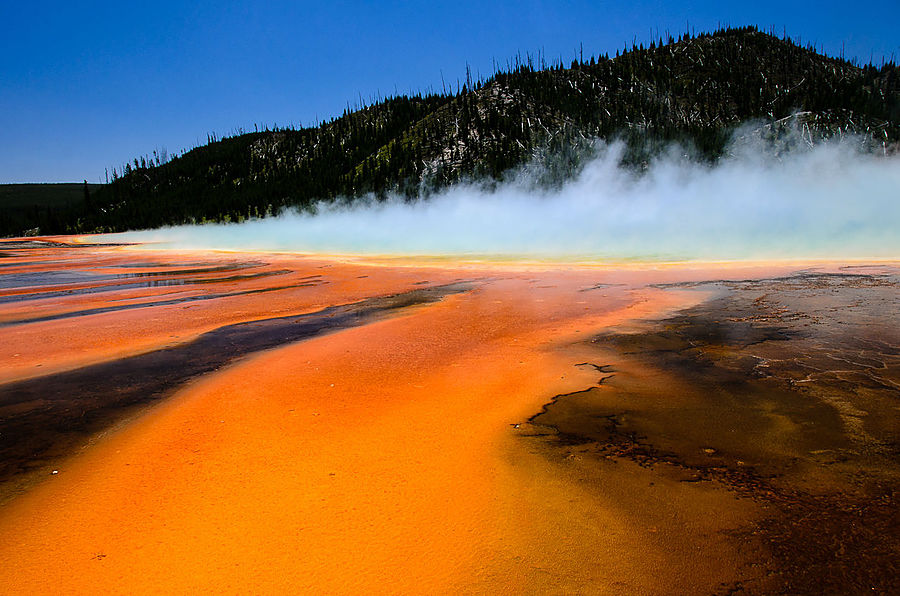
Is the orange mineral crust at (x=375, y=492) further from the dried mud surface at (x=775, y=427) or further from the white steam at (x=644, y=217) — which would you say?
the white steam at (x=644, y=217)

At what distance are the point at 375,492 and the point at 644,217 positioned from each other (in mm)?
58532

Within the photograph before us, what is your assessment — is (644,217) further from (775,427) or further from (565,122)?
(775,427)

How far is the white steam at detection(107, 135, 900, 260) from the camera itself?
34.4m

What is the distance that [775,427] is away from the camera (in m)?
4.40

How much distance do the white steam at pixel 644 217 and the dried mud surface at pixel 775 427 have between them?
19.3 m

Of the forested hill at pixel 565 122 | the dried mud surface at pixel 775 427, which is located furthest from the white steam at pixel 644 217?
the dried mud surface at pixel 775 427

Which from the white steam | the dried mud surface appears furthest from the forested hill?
the dried mud surface

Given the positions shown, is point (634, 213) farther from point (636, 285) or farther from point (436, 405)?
point (436, 405)

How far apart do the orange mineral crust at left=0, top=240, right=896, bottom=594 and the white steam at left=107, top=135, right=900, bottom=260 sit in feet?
73.0

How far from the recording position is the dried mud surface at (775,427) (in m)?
2.76

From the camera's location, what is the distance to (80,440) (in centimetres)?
454

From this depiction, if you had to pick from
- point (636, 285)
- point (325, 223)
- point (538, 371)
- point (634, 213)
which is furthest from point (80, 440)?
point (325, 223)

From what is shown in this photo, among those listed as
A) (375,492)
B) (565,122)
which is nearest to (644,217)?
(565,122)

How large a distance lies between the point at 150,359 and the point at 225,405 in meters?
2.62
